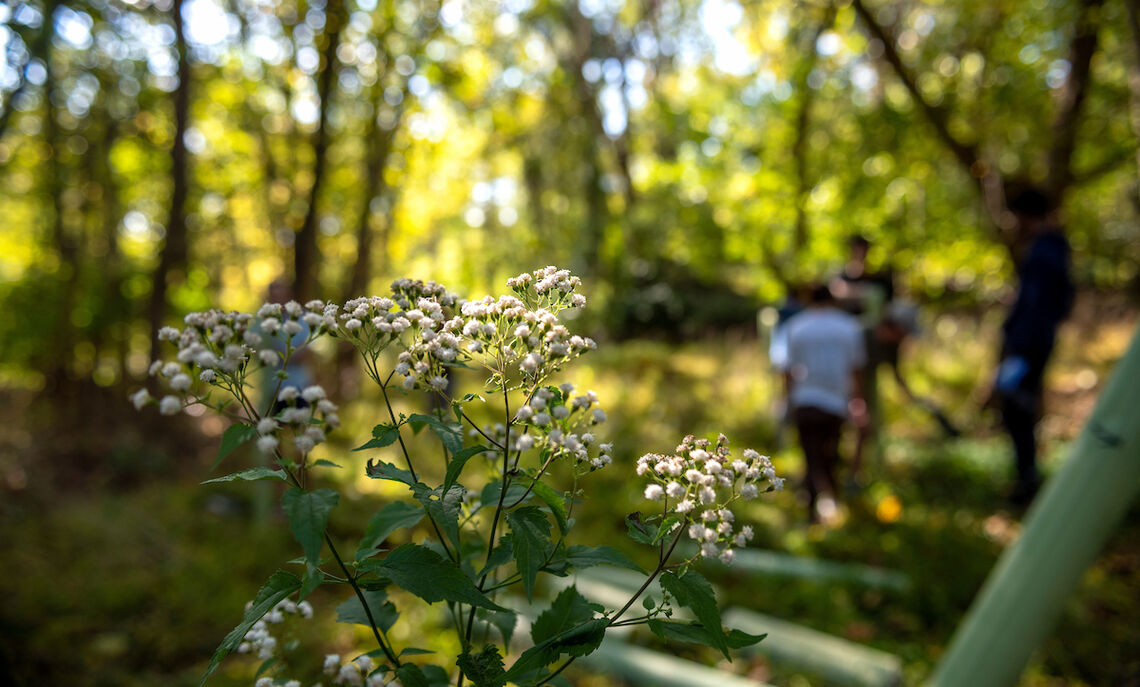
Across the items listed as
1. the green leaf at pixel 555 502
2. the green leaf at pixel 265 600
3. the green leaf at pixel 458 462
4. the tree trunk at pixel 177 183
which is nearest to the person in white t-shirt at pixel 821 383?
the green leaf at pixel 555 502

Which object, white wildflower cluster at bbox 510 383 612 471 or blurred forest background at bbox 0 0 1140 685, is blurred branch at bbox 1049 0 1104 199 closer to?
blurred forest background at bbox 0 0 1140 685

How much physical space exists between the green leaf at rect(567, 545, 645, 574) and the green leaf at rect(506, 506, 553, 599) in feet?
0.29

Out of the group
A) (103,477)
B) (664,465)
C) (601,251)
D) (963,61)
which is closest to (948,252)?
(963,61)

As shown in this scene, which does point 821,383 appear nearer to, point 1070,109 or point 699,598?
point 1070,109

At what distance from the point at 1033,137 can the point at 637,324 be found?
9.53 meters

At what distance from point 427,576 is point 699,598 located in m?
0.42

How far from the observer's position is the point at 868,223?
694 centimetres

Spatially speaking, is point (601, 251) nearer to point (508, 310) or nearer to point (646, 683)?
point (646, 683)

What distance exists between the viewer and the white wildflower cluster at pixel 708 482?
97 centimetres

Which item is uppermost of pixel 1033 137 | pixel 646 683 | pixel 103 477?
pixel 1033 137

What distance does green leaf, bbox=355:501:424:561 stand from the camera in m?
1.02

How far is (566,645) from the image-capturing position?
990 mm

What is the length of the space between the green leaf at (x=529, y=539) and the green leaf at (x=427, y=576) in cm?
7

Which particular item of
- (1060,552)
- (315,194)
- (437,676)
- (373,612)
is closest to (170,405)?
(373,612)
